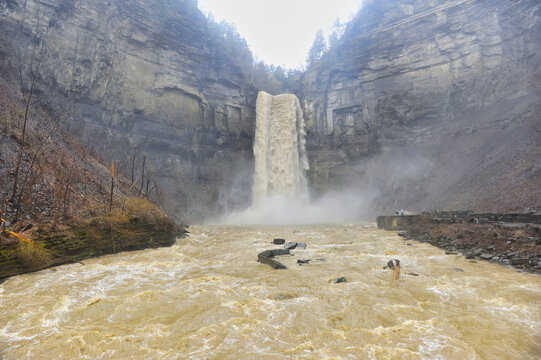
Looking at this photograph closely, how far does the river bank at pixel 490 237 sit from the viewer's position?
852cm

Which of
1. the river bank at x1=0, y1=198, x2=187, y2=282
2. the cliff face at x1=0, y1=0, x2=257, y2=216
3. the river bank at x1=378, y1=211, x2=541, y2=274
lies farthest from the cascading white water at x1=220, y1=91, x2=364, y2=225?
the river bank at x1=0, y1=198, x2=187, y2=282

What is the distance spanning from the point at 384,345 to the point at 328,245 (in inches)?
362

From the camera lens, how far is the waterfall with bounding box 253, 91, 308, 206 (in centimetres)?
3481

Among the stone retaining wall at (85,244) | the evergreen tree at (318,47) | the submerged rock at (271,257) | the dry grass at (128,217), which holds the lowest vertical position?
the submerged rock at (271,257)

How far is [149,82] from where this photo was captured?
31.1 meters

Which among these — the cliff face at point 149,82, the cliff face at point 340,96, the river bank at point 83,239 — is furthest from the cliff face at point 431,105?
the river bank at point 83,239

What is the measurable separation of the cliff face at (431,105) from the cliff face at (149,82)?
1332 centimetres

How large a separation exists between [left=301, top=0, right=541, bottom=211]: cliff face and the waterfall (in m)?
2.86

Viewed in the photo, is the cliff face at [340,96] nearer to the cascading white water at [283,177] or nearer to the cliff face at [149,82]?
the cliff face at [149,82]

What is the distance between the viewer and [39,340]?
161 inches

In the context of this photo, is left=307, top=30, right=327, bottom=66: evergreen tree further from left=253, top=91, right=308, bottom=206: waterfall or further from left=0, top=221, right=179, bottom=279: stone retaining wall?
left=0, top=221, right=179, bottom=279: stone retaining wall

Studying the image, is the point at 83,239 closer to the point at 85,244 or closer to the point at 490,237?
the point at 85,244

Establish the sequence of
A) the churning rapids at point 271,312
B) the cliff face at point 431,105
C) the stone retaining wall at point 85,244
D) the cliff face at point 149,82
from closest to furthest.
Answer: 1. the churning rapids at point 271,312
2. the stone retaining wall at point 85,244
3. the cliff face at point 431,105
4. the cliff face at point 149,82

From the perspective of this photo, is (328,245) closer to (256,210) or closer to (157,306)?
(157,306)
